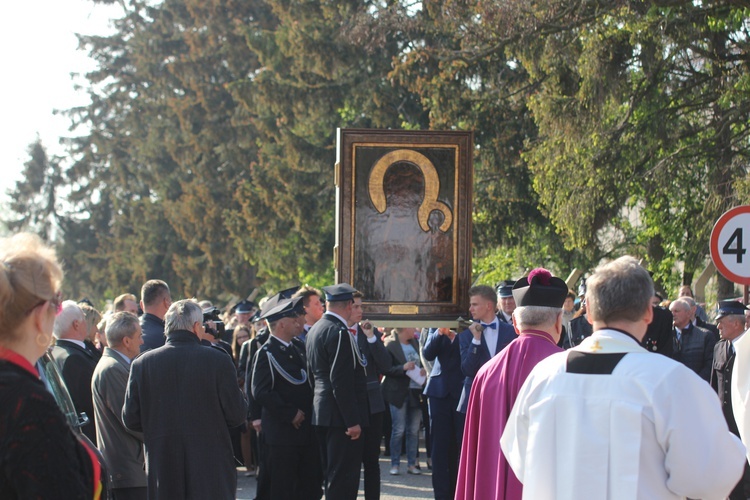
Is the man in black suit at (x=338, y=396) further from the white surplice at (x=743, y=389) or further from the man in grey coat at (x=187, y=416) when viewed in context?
the white surplice at (x=743, y=389)

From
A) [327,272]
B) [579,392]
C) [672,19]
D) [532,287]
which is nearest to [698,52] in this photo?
[672,19]

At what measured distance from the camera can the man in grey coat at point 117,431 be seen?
7.30m

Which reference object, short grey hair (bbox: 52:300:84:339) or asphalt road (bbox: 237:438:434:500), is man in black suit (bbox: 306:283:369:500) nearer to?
short grey hair (bbox: 52:300:84:339)

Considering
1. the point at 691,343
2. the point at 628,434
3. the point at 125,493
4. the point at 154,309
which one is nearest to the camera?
the point at 628,434

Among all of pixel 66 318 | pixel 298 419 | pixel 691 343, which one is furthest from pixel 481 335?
pixel 691 343

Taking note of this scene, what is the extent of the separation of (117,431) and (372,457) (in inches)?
120

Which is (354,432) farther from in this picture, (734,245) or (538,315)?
(734,245)

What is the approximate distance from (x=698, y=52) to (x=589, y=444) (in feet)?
43.7

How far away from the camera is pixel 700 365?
12406mm

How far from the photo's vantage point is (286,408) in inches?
357

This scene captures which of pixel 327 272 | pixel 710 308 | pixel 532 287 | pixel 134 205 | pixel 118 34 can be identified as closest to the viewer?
pixel 532 287

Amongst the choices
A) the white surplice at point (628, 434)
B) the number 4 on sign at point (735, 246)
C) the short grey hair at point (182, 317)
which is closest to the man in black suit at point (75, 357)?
the short grey hair at point (182, 317)

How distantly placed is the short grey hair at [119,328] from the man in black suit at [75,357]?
343 mm

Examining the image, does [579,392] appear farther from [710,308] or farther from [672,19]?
[710,308]
